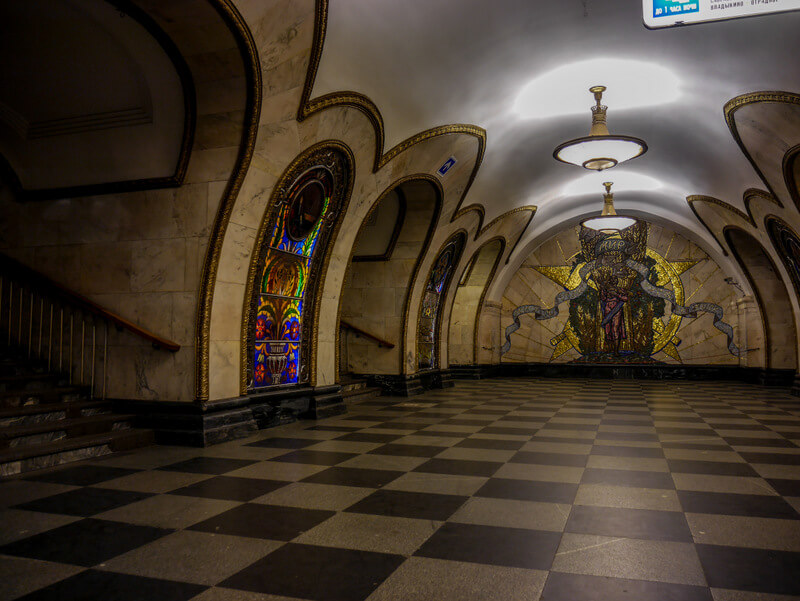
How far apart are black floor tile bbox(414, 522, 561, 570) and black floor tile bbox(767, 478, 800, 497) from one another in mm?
1690

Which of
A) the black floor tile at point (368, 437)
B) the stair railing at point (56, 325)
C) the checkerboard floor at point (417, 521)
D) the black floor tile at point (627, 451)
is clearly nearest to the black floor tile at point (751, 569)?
the checkerboard floor at point (417, 521)

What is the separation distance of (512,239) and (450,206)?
4.82m

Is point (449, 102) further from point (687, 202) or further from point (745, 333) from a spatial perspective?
point (745, 333)

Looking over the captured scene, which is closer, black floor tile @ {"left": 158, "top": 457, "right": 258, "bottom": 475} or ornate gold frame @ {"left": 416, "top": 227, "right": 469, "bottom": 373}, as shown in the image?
black floor tile @ {"left": 158, "top": 457, "right": 258, "bottom": 475}

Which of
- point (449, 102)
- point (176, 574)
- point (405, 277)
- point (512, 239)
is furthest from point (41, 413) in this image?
point (512, 239)

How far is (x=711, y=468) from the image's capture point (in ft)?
14.5

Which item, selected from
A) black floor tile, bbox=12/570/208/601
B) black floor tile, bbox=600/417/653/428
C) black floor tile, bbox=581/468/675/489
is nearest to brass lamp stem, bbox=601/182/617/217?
black floor tile, bbox=600/417/653/428

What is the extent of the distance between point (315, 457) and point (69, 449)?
178 cm

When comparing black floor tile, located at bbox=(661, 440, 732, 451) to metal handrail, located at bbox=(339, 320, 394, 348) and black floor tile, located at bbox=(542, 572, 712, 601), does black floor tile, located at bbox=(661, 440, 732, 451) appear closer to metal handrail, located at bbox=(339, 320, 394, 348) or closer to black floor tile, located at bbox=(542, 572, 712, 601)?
black floor tile, located at bbox=(542, 572, 712, 601)

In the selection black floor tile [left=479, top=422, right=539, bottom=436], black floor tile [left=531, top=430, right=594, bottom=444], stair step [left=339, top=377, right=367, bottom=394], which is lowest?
black floor tile [left=479, top=422, right=539, bottom=436]

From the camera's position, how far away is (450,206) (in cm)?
1031

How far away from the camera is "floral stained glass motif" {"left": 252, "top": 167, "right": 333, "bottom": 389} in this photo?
657 cm

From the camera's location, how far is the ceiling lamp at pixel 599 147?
25.1 feet

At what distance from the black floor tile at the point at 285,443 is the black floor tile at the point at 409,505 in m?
1.83
